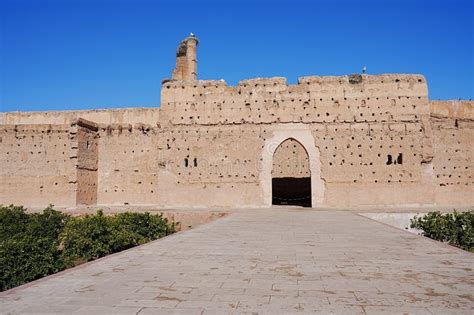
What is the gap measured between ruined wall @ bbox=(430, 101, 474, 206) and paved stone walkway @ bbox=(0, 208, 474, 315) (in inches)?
501

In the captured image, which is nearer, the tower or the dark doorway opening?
the tower

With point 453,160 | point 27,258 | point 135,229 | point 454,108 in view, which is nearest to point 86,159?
point 135,229

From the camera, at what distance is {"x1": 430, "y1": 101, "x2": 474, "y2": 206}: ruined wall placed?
18.5 m

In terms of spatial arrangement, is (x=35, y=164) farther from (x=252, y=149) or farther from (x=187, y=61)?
(x=252, y=149)

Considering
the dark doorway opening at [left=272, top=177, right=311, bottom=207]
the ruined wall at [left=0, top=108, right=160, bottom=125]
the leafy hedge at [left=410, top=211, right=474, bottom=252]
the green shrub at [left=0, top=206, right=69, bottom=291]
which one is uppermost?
the ruined wall at [left=0, top=108, right=160, bottom=125]

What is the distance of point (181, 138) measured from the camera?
65.5 ft

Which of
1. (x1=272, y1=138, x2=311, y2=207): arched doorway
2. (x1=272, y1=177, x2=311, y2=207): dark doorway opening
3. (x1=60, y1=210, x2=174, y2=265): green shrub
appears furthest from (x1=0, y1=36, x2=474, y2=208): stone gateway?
(x1=60, y1=210, x2=174, y2=265): green shrub

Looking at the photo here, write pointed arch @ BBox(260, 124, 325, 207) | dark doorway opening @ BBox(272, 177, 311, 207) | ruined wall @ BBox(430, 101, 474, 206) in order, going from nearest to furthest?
1. ruined wall @ BBox(430, 101, 474, 206)
2. pointed arch @ BBox(260, 124, 325, 207)
3. dark doorway opening @ BBox(272, 177, 311, 207)

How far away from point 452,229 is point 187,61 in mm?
15193

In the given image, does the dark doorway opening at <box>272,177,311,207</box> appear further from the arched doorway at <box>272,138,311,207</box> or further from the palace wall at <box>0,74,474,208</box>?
the palace wall at <box>0,74,474,208</box>

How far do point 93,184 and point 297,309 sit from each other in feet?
60.4

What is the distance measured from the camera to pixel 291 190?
25.9 meters

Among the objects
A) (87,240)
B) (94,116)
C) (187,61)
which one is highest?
(187,61)

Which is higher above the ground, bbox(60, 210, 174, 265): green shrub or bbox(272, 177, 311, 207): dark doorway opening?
bbox(272, 177, 311, 207): dark doorway opening
